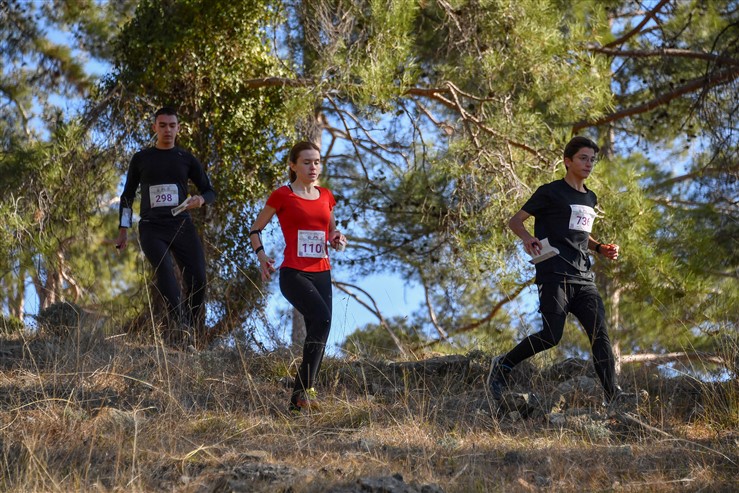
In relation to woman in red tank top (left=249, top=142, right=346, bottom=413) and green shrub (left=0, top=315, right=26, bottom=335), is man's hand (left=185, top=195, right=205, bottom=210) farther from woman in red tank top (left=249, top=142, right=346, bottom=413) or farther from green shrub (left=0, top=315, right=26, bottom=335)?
green shrub (left=0, top=315, right=26, bottom=335)

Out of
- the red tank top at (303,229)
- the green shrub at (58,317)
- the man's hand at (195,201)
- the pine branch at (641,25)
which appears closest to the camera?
the red tank top at (303,229)

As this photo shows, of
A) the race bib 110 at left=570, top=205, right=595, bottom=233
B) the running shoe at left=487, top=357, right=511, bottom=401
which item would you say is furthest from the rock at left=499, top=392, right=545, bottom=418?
the race bib 110 at left=570, top=205, right=595, bottom=233

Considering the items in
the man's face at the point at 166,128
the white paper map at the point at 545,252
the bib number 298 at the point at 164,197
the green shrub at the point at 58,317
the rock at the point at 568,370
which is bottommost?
the rock at the point at 568,370

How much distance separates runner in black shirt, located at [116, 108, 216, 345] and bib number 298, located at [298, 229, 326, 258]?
143 cm

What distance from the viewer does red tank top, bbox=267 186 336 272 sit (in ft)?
17.5

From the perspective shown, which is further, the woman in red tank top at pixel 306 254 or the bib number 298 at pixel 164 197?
the bib number 298 at pixel 164 197

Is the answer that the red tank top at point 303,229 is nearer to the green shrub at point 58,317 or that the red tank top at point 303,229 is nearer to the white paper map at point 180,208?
the white paper map at point 180,208

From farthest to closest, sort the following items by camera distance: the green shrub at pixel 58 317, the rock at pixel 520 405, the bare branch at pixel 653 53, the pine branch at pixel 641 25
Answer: the pine branch at pixel 641 25 → the bare branch at pixel 653 53 → the green shrub at pixel 58 317 → the rock at pixel 520 405

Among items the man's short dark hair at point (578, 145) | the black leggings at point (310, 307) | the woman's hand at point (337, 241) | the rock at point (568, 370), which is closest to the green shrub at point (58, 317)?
the black leggings at point (310, 307)

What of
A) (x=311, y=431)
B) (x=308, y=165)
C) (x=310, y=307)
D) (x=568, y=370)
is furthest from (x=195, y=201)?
(x=568, y=370)

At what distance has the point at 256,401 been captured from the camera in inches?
226

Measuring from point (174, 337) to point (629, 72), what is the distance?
7.94m

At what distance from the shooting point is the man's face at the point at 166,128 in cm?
662

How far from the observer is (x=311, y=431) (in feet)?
17.0
